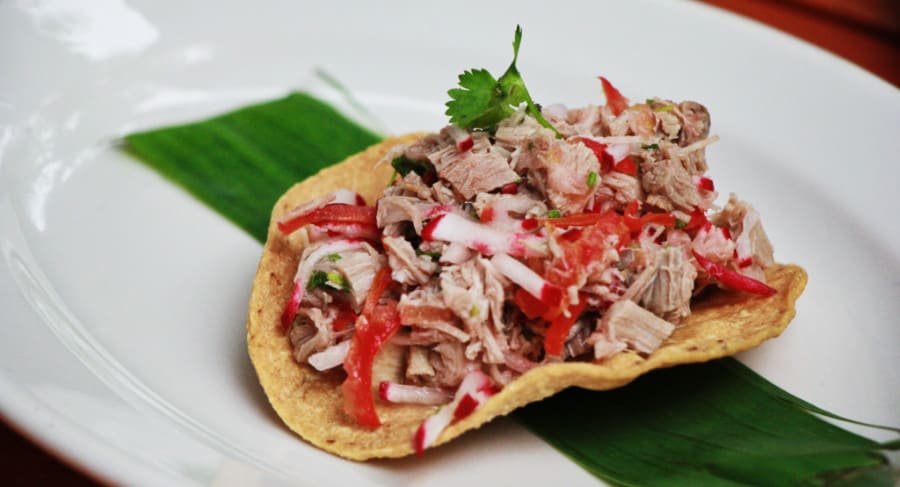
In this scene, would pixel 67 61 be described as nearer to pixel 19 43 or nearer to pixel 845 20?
pixel 19 43

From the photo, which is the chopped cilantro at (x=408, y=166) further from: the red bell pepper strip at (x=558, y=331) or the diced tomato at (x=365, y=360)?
the red bell pepper strip at (x=558, y=331)

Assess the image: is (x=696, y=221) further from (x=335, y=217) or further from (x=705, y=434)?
(x=335, y=217)

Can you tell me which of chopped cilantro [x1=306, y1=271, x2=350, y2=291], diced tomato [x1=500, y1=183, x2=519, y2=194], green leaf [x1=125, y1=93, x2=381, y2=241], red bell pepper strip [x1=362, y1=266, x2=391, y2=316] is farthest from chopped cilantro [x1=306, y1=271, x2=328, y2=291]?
green leaf [x1=125, y1=93, x2=381, y2=241]

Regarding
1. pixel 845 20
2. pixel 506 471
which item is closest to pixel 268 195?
pixel 506 471

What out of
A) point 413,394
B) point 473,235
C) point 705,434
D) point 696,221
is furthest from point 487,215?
point 705,434

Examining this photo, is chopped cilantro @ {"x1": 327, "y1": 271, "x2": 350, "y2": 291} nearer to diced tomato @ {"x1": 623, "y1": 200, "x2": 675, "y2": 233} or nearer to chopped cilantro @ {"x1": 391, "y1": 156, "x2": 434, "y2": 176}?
chopped cilantro @ {"x1": 391, "y1": 156, "x2": 434, "y2": 176}

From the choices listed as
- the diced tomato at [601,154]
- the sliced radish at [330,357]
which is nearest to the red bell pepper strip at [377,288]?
the sliced radish at [330,357]
